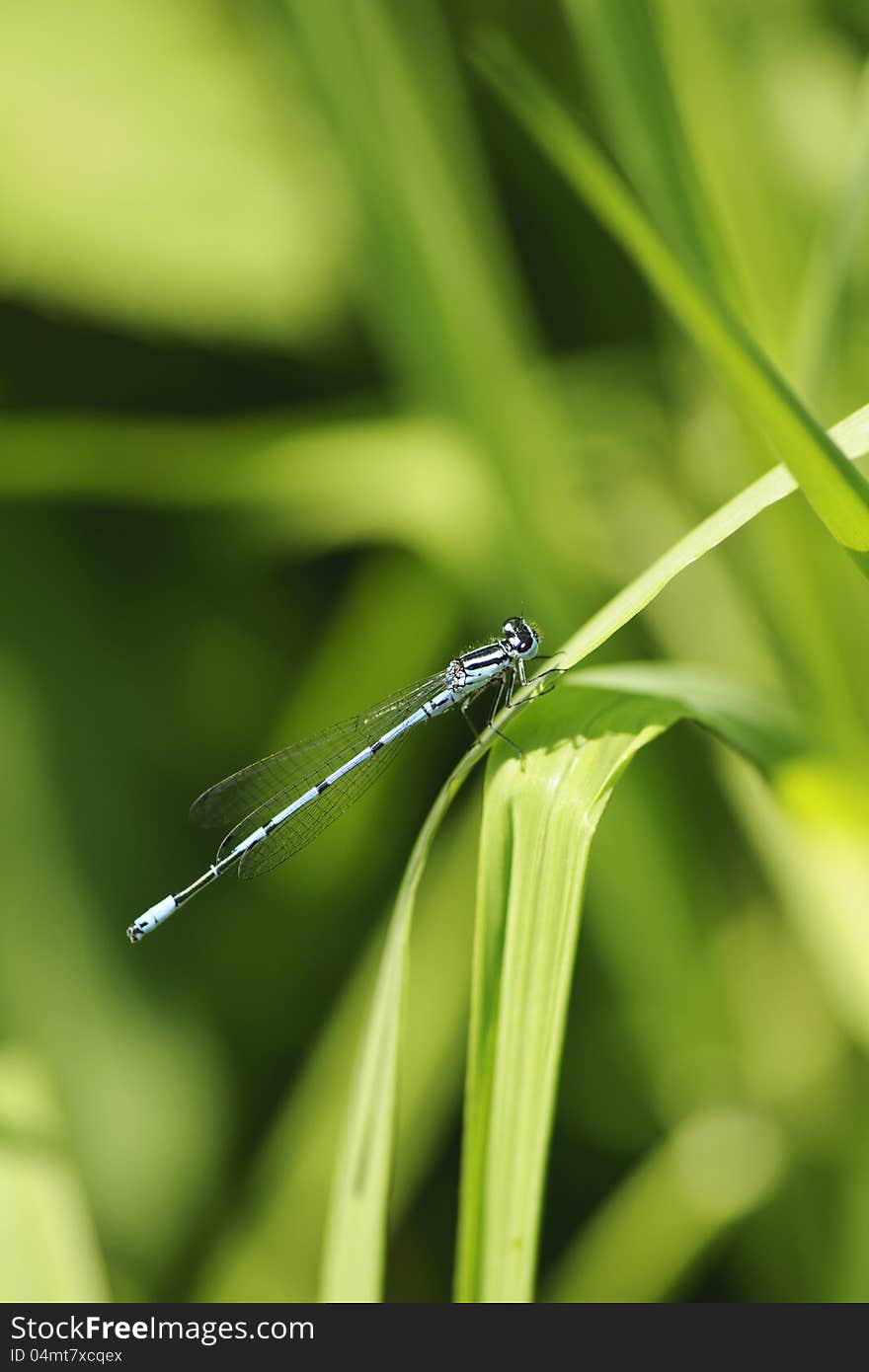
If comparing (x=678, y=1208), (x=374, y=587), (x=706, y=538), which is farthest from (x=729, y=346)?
(x=678, y=1208)

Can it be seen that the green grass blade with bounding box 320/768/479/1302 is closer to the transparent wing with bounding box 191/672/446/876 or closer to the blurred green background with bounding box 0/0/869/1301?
the blurred green background with bounding box 0/0/869/1301

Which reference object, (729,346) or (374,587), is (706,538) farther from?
(374,587)

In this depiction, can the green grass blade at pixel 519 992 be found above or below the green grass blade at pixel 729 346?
below

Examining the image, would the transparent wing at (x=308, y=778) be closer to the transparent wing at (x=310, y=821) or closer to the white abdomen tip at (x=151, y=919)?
the transparent wing at (x=310, y=821)

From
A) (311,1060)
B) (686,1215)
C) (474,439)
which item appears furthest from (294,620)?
(686,1215)

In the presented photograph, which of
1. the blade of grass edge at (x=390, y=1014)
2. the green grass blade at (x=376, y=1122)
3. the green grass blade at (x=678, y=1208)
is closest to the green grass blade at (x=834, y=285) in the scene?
the blade of grass edge at (x=390, y=1014)
